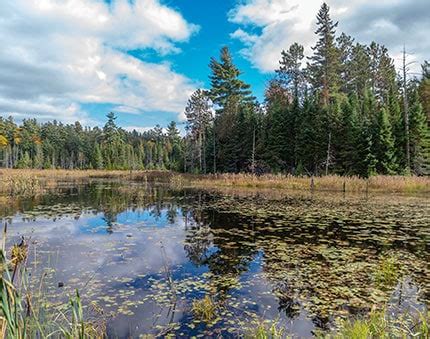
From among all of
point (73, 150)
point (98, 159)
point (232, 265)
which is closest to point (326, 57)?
point (232, 265)

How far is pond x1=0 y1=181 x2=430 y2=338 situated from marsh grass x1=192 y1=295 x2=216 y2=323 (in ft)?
0.21

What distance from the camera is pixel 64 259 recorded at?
807cm

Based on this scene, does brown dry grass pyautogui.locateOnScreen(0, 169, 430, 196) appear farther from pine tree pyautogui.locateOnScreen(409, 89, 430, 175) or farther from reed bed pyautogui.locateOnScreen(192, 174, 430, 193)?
pine tree pyautogui.locateOnScreen(409, 89, 430, 175)

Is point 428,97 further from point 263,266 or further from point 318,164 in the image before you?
point 263,266

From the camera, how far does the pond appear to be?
17.1ft

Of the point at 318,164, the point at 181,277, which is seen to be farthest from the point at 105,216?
the point at 318,164

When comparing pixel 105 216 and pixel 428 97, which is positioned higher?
pixel 428 97

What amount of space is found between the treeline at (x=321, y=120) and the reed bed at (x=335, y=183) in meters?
4.72

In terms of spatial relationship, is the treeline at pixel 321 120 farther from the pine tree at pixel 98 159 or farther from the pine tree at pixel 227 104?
the pine tree at pixel 98 159

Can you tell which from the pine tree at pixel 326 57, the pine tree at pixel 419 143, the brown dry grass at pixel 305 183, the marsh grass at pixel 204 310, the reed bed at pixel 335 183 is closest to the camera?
the marsh grass at pixel 204 310

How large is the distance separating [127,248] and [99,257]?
104 cm

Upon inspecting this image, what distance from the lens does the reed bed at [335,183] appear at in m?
23.9

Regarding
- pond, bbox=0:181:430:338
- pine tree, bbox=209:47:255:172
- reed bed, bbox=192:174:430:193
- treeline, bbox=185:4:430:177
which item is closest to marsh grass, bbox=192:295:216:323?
pond, bbox=0:181:430:338

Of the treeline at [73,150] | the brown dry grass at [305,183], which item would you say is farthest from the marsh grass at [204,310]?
the treeline at [73,150]
